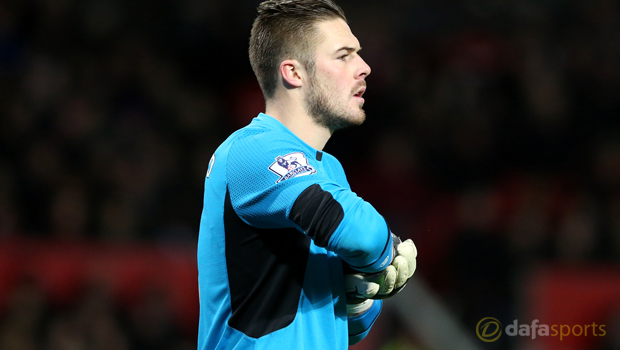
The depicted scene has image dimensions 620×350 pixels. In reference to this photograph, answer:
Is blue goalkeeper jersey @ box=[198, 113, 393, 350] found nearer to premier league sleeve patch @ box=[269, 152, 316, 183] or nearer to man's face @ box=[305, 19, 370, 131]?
premier league sleeve patch @ box=[269, 152, 316, 183]

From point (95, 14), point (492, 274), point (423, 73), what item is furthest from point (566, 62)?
point (95, 14)

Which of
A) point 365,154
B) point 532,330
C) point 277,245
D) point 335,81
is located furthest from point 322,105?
point 365,154

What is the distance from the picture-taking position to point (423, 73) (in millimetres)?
7188

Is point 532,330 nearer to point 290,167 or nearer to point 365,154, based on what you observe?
point 365,154

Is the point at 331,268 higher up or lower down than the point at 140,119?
higher up

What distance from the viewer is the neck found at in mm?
2281

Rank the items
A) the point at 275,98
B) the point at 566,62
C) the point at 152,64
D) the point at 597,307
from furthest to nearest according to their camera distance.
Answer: the point at 152,64 < the point at 566,62 < the point at 597,307 < the point at 275,98

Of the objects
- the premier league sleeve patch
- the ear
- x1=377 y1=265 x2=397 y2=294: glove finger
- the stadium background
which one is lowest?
the stadium background

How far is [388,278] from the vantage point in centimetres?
208

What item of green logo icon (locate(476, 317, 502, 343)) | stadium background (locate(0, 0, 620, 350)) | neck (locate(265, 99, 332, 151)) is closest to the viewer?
neck (locate(265, 99, 332, 151))

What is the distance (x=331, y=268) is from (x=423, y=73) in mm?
5324

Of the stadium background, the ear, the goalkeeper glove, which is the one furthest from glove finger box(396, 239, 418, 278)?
the stadium background

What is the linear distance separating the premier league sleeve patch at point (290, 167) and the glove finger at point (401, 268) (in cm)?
41

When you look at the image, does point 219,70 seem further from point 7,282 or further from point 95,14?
point 7,282
